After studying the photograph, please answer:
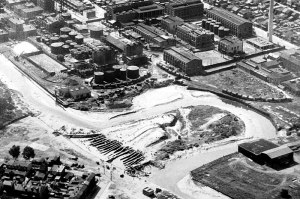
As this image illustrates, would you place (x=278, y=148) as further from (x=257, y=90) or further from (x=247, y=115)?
(x=257, y=90)

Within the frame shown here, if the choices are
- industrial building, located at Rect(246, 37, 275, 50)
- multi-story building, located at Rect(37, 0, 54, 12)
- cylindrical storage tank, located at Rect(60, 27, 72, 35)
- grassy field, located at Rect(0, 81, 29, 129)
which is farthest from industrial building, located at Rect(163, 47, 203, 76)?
multi-story building, located at Rect(37, 0, 54, 12)

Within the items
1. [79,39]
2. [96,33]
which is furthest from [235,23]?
[79,39]

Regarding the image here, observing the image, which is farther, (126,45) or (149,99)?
(126,45)

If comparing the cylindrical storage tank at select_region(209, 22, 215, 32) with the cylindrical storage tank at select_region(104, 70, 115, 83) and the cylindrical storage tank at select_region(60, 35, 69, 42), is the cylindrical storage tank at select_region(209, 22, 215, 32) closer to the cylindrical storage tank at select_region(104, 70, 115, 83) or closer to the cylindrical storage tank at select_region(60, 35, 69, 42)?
the cylindrical storage tank at select_region(60, 35, 69, 42)

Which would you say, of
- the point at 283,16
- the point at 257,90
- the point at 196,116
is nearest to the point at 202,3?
the point at 283,16

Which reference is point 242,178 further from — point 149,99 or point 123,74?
point 123,74
